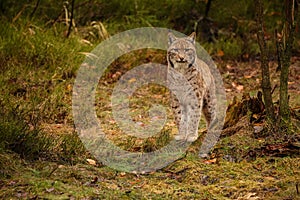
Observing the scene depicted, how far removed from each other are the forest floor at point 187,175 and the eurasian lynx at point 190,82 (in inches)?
17.7

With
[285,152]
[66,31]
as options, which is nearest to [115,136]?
[285,152]

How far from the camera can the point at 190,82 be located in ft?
15.7

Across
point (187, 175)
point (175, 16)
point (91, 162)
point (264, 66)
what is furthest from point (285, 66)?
point (175, 16)

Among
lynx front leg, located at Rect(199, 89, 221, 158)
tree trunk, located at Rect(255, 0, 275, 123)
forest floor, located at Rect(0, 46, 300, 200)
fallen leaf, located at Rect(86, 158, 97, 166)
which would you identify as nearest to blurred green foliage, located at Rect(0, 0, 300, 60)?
lynx front leg, located at Rect(199, 89, 221, 158)

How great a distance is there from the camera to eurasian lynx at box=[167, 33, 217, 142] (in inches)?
187

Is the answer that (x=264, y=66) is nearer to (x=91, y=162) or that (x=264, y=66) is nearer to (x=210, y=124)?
(x=210, y=124)

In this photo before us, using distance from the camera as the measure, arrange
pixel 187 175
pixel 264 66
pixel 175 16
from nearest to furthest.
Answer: pixel 187 175
pixel 264 66
pixel 175 16

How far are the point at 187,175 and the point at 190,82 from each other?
1.29 meters

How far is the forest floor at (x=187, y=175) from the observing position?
321 centimetres

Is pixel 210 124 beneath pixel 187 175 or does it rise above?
above

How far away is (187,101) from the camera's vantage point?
15.7 feet

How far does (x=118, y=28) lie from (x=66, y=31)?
2.98ft

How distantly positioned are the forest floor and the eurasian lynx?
0.45 meters

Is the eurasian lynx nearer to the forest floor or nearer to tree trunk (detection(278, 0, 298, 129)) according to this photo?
the forest floor
